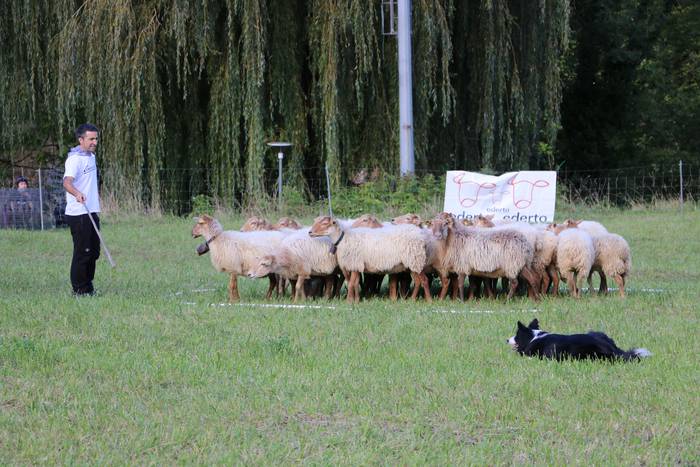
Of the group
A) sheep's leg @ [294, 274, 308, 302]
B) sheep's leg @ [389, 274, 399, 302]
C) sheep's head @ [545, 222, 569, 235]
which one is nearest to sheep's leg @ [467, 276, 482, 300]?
sheep's leg @ [389, 274, 399, 302]

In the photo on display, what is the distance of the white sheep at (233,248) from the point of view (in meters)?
11.9

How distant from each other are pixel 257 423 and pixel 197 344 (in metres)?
2.55

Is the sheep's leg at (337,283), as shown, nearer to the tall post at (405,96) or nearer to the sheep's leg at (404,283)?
the sheep's leg at (404,283)

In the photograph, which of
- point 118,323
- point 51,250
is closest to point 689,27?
point 51,250

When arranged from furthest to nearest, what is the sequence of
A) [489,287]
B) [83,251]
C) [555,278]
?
1. [489,287]
2. [555,278]
3. [83,251]

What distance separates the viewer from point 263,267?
11.7 m

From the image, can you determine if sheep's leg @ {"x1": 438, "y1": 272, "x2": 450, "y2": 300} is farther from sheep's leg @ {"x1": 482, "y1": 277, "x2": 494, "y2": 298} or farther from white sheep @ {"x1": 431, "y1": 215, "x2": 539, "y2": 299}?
sheep's leg @ {"x1": 482, "y1": 277, "x2": 494, "y2": 298}

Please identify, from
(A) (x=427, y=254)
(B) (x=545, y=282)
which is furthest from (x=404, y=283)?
(B) (x=545, y=282)

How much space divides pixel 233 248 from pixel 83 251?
175 cm

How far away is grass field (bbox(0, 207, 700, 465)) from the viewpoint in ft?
18.8

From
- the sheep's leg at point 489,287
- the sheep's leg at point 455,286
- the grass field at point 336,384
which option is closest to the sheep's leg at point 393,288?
the grass field at point 336,384

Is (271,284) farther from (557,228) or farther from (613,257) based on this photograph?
(613,257)

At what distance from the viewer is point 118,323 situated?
967 cm

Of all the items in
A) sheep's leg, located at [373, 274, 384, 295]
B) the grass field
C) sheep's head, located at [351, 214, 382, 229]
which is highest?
sheep's head, located at [351, 214, 382, 229]
